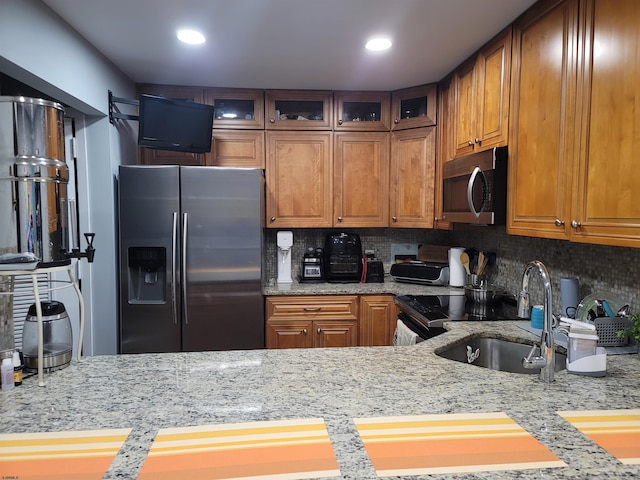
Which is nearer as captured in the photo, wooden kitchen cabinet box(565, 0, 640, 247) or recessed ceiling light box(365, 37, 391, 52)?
wooden kitchen cabinet box(565, 0, 640, 247)

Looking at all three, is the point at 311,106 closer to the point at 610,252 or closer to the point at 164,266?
the point at 164,266

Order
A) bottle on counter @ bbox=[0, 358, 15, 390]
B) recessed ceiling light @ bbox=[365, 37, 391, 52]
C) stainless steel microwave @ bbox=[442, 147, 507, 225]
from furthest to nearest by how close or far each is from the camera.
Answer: recessed ceiling light @ bbox=[365, 37, 391, 52]
stainless steel microwave @ bbox=[442, 147, 507, 225]
bottle on counter @ bbox=[0, 358, 15, 390]

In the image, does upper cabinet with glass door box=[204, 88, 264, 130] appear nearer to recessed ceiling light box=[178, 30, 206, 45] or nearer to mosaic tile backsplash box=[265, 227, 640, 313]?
recessed ceiling light box=[178, 30, 206, 45]

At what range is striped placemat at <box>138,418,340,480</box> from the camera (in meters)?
0.88

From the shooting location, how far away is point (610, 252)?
1859mm

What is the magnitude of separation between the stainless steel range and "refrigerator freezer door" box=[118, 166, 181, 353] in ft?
4.99

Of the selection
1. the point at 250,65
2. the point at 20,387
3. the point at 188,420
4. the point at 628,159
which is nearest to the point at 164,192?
the point at 250,65

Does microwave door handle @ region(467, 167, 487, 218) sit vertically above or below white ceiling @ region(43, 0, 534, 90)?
below

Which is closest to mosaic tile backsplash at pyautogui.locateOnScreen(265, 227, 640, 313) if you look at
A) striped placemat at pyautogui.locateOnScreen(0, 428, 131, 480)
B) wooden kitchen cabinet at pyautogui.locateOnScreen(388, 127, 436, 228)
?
wooden kitchen cabinet at pyautogui.locateOnScreen(388, 127, 436, 228)

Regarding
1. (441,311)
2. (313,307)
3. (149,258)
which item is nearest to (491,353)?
(441,311)

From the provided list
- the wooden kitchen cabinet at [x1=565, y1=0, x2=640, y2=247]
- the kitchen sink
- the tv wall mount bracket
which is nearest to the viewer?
the wooden kitchen cabinet at [x1=565, y1=0, x2=640, y2=247]

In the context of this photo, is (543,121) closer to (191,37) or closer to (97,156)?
(191,37)

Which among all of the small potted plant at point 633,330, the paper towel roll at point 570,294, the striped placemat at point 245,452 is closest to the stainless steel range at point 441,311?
the paper towel roll at point 570,294

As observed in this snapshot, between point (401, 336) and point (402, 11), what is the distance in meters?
1.80
